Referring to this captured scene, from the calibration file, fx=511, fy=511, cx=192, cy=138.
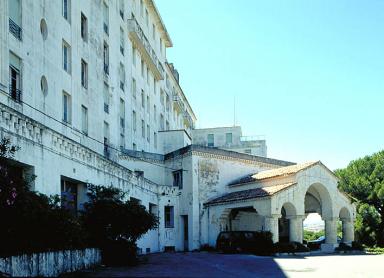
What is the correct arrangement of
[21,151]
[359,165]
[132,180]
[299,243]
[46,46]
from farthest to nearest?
[359,165] < [299,243] < [132,180] < [46,46] < [21,151]

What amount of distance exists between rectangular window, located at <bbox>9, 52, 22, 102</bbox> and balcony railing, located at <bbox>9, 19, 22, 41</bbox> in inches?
34.4

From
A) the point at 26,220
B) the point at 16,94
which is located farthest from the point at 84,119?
the point at 26,220

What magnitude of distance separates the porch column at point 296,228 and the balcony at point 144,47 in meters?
19.1

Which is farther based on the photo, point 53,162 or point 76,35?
point 76,35

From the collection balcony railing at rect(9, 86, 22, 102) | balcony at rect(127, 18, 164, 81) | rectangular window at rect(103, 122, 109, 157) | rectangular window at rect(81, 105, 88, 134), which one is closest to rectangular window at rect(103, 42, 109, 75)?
rectangular window at rect(103, 122, 109, 157)

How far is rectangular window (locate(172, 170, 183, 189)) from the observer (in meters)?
39.8

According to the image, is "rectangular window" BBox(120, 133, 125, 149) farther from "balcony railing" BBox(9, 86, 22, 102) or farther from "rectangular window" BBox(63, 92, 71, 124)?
"balcony railing" BBox(9, 86, 22, 102)

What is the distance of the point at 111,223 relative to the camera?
21578mm

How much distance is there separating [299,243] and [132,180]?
39.7 ft

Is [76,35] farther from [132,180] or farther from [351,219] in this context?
[351,219]

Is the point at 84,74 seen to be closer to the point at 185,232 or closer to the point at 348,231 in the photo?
the point at 185,232

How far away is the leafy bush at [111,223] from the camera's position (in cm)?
2123

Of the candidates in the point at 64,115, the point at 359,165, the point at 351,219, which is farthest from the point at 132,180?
the point at 359,165

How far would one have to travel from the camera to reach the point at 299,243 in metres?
33.9
